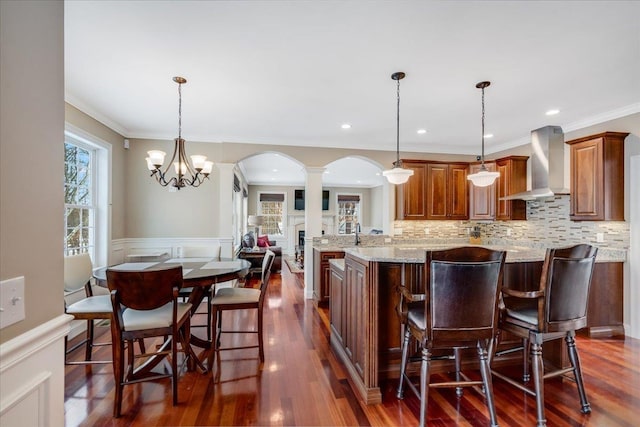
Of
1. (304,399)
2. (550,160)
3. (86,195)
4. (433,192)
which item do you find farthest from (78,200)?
(550,160)

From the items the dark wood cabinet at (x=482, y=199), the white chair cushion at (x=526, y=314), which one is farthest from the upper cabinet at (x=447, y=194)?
the white chair cushion at (x=526, y=314)

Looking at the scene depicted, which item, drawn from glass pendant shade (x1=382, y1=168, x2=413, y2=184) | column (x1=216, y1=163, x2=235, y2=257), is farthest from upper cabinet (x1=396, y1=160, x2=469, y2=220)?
column (x1=216, y1=163, x2=235, y2=257)

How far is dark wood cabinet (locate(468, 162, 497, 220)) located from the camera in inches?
186

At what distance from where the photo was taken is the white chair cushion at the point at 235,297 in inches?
104

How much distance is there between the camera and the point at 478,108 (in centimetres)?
340

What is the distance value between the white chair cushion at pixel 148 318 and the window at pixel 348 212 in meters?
9.31

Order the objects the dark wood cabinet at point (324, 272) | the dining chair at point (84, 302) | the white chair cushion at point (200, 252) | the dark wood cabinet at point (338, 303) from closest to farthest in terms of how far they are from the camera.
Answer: the dining chair at point (84, 302), the dark wood cabinet at point (338, 303), the white chair cushion at point (200, 252), the dark wood cabinet at point (324, 272)

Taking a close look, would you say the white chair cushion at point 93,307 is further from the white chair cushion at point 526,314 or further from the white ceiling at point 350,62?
the white chair cushion at point 526,314

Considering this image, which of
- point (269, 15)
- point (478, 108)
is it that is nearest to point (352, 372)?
point (269, 15)

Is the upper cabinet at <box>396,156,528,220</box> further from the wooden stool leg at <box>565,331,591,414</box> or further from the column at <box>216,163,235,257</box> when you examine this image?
the wooden stool leg at <box>565,331,591,414</box>

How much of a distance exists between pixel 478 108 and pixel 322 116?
178cm

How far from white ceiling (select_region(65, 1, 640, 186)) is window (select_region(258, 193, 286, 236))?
21.8 feet

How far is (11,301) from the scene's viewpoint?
756 mm

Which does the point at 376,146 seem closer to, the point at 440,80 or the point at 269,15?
the point at 440,80
